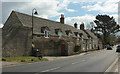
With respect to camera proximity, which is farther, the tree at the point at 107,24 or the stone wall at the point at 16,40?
the tree at the point at 107,24

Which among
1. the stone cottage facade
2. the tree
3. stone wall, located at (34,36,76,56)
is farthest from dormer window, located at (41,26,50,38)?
the tree

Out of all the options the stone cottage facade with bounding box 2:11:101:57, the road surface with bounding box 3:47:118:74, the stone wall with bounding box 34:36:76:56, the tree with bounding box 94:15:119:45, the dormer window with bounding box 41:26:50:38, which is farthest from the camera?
the tree with bounding box 94:15:119:45

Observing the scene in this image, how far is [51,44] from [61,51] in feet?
9.97

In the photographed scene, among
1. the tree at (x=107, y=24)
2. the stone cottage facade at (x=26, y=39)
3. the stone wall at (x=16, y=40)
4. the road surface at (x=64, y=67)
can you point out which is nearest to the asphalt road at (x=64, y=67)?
the road surface at (x=64, y=67)

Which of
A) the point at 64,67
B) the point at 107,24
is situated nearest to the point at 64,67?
the point at 64,67

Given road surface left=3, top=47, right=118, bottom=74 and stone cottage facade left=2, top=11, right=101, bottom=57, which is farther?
stone cottage facade left=2, top=11, right=101, bottom=57

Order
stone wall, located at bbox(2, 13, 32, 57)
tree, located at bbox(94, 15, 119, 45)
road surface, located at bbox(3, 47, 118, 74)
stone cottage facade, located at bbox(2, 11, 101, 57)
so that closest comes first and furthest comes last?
road surface, located at bbox(3, 47, 118, 74)
stone wall, located at bbox(2, 13, 32, 57)
stone cottage facade, located at bbox(2, 11, 101, 57)
tree, located at bbox(94, 15, 119, 45)

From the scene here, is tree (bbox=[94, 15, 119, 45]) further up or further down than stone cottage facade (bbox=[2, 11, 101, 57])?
further up

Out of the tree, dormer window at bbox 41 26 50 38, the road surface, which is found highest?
the tree

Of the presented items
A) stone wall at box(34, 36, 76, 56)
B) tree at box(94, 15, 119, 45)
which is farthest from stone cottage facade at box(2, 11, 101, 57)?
tree at box(94, 15, 119, 45)

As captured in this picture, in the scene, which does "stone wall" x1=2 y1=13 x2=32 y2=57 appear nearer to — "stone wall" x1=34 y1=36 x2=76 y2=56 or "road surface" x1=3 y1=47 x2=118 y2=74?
"stone wall" x1=34 y1=36 x2=76 y2=56

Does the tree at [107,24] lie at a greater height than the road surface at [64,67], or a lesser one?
greater

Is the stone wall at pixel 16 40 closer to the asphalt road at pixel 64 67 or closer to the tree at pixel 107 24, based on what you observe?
the asphalt road at pixel 64 67

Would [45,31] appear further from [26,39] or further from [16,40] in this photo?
[16,40]
